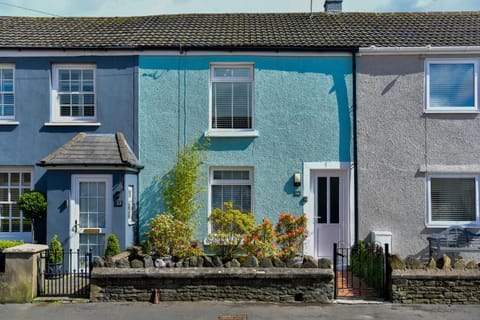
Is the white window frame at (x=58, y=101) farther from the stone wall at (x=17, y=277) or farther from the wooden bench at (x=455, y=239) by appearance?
the wooden bench at (x=455, y=239)

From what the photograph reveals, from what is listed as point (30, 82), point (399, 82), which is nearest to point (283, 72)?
point (399, 82)

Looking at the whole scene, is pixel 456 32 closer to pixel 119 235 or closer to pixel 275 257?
pixel 275 257

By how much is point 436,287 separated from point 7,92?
11.7 m

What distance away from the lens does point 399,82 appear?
1417cm

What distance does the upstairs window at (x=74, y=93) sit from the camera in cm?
1455

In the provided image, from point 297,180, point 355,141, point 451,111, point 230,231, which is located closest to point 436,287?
point 230,231

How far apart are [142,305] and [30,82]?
737 cm

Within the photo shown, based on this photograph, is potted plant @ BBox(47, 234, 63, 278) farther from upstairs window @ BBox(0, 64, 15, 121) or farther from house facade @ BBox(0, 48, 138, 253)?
upstairs window @ BBox(0, 64, 15, 121)

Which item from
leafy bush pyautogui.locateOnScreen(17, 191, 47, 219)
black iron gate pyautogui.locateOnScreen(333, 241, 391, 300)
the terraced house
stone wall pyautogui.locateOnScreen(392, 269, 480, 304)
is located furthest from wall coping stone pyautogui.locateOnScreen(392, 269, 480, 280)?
leafy bush pyautogui.locateOnScreen(17, 191, 47, 219)

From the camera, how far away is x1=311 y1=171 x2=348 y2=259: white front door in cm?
1423

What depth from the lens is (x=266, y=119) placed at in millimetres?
14297

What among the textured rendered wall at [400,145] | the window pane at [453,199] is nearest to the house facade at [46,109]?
the textured rendered wall at [400,145]

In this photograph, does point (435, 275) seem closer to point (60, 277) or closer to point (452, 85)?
point (452, 85)

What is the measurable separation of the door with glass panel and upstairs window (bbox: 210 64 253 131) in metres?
3.33
